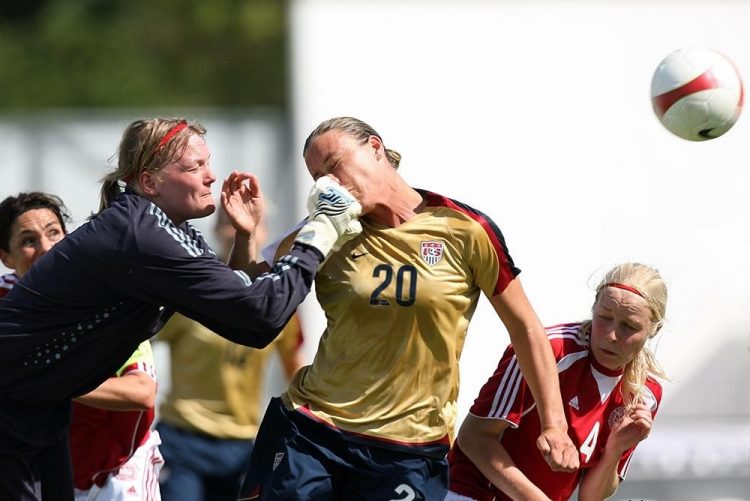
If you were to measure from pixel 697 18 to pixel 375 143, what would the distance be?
3277 mm

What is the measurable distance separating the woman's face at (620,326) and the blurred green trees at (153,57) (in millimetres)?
18466

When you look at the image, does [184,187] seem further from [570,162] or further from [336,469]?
[570,162]

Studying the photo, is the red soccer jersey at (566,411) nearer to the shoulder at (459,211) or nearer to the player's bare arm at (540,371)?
the player's bare arm at (540,371)

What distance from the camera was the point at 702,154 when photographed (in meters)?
6.72

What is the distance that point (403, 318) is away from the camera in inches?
156

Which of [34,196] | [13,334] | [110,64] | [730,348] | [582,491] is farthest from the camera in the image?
[110,64]

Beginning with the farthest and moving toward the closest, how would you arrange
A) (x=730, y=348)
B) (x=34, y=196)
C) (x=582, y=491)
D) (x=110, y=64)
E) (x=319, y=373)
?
(x=110, y=64)
(x=730, y=348)
(x=34, y=196)
(x=582, y=491)
(x=319, y=373)

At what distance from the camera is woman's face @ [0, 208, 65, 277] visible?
4.84 m

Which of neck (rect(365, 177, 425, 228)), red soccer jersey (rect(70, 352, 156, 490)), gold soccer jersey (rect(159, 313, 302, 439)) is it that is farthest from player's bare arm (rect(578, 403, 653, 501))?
gold soccer jersey (rect(159, 313, 302, 439))

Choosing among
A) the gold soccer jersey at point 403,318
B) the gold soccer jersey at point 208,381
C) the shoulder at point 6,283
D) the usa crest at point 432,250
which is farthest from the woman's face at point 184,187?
Result: the gold soccer jersey at point 208,381

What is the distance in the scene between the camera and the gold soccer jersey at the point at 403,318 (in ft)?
13.0

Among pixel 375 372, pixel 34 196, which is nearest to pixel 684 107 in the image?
pixel 375 372

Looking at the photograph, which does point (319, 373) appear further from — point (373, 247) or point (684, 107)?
point (684, 107)

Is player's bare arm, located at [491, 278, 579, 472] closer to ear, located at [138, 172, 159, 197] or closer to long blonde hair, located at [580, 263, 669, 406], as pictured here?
long blonde hair, located at [580, 263, 669, 406]
